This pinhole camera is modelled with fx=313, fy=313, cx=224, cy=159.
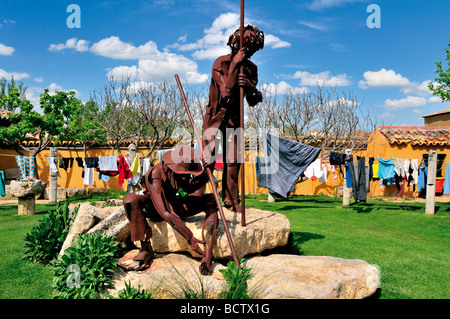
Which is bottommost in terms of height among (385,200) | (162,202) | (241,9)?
(385,200)

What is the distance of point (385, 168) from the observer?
44.4 feet

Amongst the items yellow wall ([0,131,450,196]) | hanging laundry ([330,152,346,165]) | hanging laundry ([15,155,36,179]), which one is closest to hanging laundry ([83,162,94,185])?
hanging laundry ([15,155,36,179])

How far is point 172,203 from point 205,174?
0.67 metres

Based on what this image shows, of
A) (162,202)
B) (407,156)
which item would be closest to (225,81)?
(162,202)

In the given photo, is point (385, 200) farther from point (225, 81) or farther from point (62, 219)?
point (62, 219)

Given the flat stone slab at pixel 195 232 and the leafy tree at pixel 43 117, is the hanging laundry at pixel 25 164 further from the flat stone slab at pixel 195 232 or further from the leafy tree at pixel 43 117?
the flat stone slab at pixel 195 232

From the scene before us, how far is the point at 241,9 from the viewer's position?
489 cm

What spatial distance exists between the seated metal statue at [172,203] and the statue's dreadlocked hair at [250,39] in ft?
6.84

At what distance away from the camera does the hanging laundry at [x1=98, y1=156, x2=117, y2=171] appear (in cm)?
1272

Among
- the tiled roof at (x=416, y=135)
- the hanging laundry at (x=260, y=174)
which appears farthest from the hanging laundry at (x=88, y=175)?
the tiled roof at (x=416, y=135)

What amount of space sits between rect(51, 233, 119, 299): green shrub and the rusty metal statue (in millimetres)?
2014

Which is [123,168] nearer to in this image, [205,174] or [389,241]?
[205,174]

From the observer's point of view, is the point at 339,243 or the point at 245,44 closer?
the point at 245,44

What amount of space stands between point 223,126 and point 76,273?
3.23m
